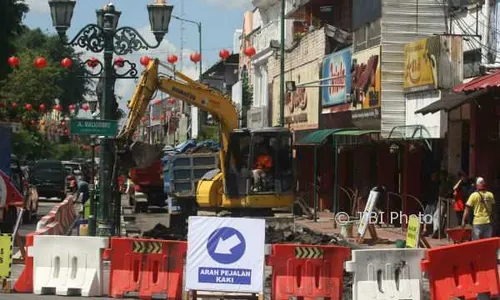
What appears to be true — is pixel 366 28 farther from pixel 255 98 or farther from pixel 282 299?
pixel 255 98

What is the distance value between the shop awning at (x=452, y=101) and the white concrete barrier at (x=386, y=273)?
8.57m

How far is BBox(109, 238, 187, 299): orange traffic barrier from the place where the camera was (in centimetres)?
1642

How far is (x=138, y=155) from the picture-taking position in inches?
1086

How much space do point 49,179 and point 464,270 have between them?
1683 inches

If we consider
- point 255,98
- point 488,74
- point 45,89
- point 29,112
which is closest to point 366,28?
point 488,74

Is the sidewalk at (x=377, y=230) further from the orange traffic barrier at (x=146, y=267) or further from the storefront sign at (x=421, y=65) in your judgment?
the orange traffic barrier at (x=146, y=267)

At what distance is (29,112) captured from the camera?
242 feet

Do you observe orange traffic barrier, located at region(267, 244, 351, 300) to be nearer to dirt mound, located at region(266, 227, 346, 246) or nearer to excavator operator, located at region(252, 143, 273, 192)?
dirt mound, located at region(266, 227, 346, 246)

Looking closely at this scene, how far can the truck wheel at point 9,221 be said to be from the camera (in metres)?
28.6

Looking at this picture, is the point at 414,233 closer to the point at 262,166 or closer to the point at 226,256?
the point at 226,256

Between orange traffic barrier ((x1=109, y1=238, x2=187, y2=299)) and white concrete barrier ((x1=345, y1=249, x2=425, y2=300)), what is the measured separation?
2472 mm

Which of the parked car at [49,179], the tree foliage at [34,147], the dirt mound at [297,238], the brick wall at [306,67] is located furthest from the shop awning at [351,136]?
the parked car at [49,179]

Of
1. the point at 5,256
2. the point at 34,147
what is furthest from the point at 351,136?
the point at 34,147

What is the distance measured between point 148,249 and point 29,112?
58.7 m
